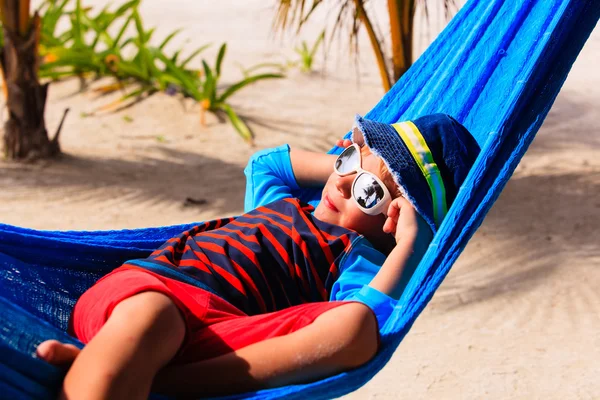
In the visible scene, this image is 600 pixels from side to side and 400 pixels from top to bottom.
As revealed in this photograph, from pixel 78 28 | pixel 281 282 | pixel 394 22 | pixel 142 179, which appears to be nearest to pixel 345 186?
pixel 281 282

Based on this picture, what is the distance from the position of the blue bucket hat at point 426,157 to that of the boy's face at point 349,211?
0.05 m

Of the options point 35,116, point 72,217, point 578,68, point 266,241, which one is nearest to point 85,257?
point 266,241

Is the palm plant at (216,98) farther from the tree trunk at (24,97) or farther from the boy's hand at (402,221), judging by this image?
the boy's hand at (402,221)

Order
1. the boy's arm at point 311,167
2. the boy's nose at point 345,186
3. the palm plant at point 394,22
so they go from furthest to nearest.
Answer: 1. the palm plant at point 394,22
2. the boy's arm at point 311,167
3. the boy's nose at point 345,186

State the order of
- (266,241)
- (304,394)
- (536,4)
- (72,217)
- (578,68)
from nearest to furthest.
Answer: (304,394) < (266,241) < (536,4) < (72,217) < (578,68)

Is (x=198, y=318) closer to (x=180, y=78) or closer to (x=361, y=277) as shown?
(x=361, y=277)

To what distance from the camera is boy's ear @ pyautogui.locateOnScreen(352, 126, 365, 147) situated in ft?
6.57

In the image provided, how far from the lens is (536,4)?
223 centimetres

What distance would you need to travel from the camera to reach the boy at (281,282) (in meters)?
1.52

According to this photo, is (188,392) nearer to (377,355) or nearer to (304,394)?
(304,394)

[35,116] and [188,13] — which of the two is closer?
[35,116]

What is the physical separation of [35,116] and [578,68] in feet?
11.7

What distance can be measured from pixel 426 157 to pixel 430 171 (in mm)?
32

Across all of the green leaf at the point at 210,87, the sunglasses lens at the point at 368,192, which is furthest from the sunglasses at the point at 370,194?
the green leaf at the point at 210,87
